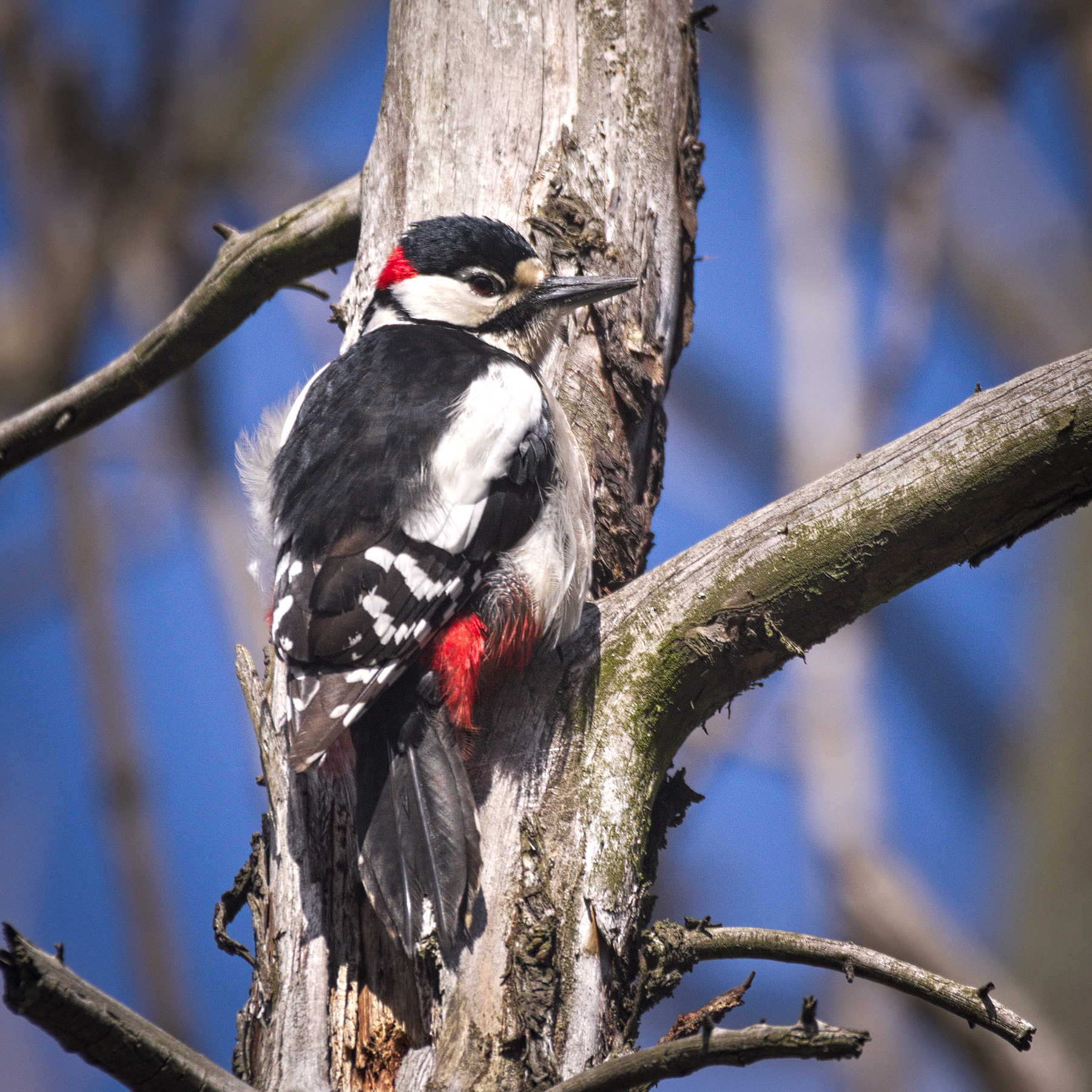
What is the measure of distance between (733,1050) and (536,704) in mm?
956

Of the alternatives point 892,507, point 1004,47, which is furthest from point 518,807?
point 1004,47

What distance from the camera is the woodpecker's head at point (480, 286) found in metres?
2.54

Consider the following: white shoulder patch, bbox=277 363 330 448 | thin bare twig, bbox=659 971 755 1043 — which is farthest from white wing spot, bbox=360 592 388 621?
thin bare twig, bbox=659 971 755 1043

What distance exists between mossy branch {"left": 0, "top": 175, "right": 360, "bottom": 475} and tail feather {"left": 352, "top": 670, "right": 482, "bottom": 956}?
1025mm

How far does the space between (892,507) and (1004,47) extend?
355 centimetres

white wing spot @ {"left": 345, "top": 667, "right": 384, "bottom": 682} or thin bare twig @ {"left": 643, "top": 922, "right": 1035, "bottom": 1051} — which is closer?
thin bare twig @ {"left": 643, "top": 922, "right": 1035, "bottom": 1051}

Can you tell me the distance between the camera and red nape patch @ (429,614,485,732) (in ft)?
6.89

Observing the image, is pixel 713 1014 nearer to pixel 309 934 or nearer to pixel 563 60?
pixel 309 934

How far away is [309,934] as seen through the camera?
1873 millimetres

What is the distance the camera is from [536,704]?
6.86 ft

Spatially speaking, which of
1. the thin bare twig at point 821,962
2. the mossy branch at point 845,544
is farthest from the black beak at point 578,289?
the thin bare twig at point 821,962

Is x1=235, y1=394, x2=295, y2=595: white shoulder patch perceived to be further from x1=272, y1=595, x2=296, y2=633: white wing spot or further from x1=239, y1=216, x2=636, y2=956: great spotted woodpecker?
x1=272, y1=595, x2=296, y2=633: white wing spot

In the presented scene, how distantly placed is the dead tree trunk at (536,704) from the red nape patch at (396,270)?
3 cm

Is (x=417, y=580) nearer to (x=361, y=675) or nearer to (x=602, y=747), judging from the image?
(x=361, y=675)
